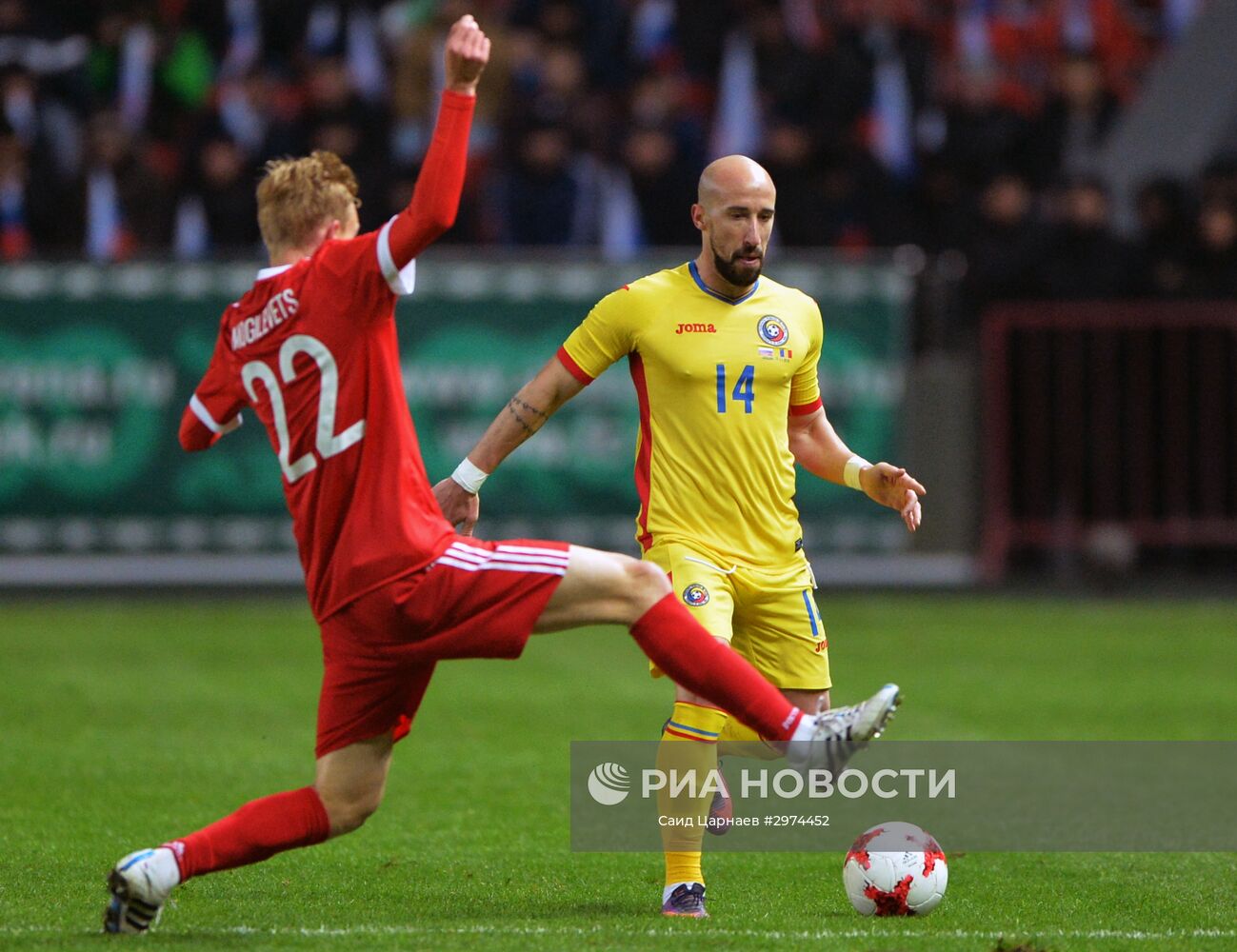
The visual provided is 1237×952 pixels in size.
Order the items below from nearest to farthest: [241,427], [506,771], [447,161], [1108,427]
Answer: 1. [447,161]
2. [506,771]
3. [241,427]
4. [1108,427]

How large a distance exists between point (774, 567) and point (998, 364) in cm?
982

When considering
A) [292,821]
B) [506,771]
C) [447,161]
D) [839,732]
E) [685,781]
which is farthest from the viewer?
[506,771]

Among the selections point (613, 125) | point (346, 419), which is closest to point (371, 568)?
point (346, 419)

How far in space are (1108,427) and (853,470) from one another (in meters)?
9.48

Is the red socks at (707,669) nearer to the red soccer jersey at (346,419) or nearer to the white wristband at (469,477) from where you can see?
the red soccer jersey at (346,419)

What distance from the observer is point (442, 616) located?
18.9 feet

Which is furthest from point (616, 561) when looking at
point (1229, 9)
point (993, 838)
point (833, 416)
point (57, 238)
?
point (1229, 9)

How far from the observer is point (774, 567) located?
23.1ft

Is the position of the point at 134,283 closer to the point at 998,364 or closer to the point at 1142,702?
the point at 998,364

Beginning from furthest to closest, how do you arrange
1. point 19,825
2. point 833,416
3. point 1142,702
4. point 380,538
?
point 833,416 < point 1142,702 < point 19,825 < point 380,538

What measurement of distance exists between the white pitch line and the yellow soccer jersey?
142 centimetres

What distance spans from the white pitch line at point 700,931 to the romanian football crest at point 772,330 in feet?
6.81

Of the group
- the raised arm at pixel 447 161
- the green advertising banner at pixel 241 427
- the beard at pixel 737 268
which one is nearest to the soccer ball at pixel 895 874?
the beard at pixel 737 268

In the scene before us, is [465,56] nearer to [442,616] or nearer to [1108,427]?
[442,616]
